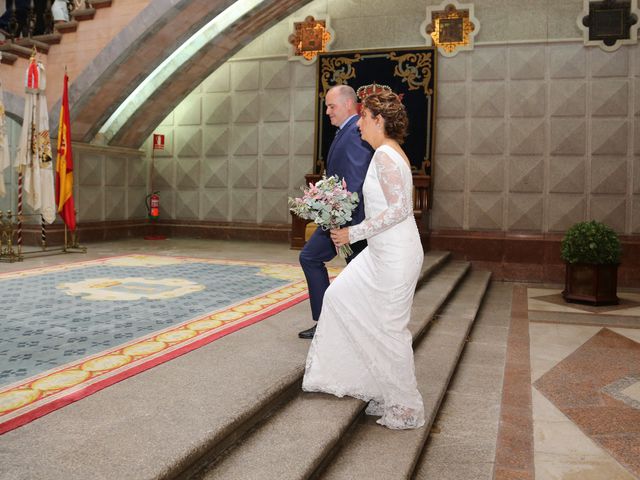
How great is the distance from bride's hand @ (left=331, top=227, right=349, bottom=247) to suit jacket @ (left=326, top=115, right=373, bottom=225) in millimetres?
466

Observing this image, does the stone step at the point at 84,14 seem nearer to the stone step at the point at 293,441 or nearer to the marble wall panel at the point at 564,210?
the marble wall panel at the point at 564,210

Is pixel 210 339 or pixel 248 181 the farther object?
pixel 248 181

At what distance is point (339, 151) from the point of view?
3229 millimetres

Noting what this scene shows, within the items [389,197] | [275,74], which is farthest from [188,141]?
[389,197]

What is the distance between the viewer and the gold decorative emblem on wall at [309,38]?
8875mm

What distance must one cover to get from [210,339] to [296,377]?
76 centimetres

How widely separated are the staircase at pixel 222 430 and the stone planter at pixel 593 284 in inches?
154

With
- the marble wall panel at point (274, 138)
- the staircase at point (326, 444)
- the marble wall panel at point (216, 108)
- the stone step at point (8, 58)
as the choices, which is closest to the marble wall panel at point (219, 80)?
the marble wall panel at point (216, 108)

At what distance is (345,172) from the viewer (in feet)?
10.6

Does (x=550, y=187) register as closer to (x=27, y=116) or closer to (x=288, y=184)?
(x=288, y=184)

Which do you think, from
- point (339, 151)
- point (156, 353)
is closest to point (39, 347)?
point (156, 353)

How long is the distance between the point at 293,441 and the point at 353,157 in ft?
4.97

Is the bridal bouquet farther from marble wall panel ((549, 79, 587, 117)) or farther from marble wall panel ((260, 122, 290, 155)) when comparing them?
marble wall panel ((260, 122, 290, 155))

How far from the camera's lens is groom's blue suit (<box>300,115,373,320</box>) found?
3.19 metres
